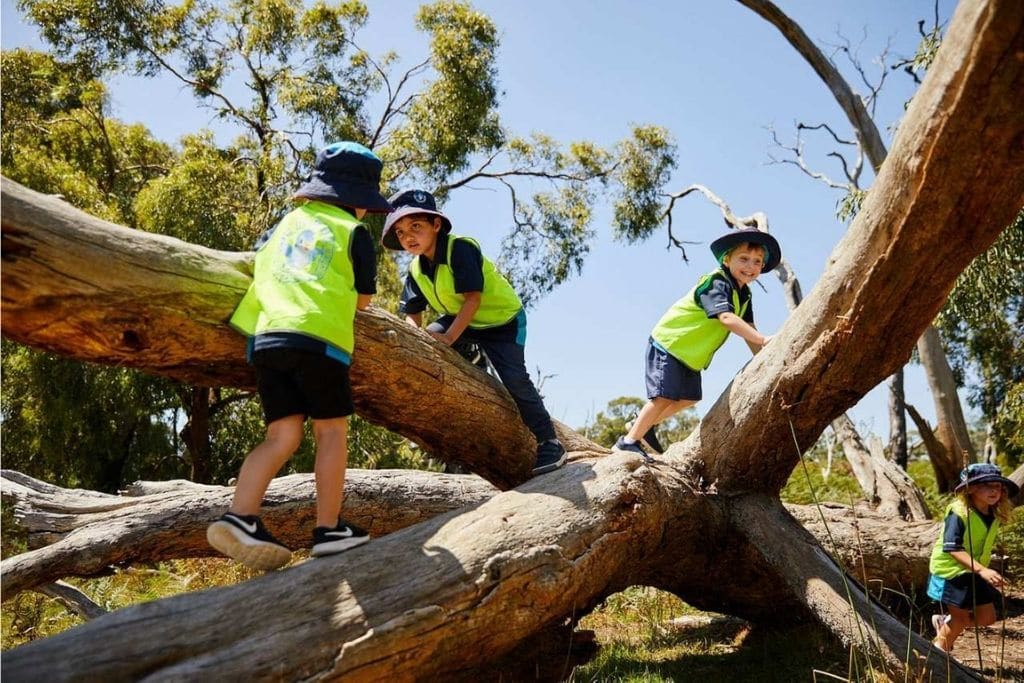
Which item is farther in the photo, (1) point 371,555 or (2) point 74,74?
(2) point 74,74

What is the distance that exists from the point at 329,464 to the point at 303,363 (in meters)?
0.41

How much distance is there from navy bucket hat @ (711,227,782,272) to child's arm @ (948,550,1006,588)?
2.05 metres

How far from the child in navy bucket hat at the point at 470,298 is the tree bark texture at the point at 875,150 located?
6.55 m

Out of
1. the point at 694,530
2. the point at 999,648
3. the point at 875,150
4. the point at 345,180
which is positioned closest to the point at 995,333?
the point at 875,150

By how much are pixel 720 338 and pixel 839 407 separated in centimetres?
83

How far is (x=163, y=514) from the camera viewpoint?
15.6 ft

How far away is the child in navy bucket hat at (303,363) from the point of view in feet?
10.3

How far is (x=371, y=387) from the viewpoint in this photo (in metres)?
4.23

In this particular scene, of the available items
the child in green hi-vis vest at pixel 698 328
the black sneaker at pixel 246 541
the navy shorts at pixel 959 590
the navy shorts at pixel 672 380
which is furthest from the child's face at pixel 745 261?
the black sneaker at pixel 246 541

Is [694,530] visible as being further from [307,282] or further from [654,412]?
[307,282]

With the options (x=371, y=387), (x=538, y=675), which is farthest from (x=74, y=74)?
(x=538, y=675)

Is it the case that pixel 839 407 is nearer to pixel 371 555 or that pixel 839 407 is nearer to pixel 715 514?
pixel 715 514

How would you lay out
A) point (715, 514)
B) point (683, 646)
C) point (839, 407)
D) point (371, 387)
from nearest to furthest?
point (371, 387), point (839, 407), point (715, 514), point (683, 646)

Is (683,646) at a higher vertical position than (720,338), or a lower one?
lower
